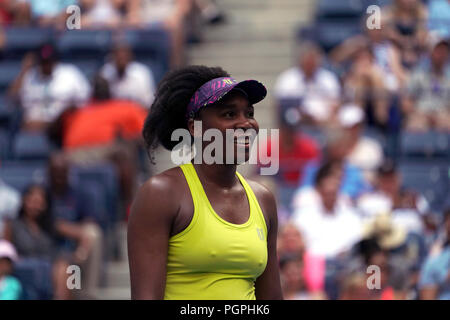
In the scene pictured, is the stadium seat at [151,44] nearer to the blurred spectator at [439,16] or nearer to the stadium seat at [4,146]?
the stadium seat at [4,146]

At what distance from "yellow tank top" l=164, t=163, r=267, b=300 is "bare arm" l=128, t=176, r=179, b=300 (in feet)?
0.23

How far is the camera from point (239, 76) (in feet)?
30.5

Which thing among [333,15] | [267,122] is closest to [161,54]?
[267,122]

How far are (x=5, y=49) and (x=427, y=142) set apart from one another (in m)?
4.41

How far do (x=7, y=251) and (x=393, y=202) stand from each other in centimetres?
281

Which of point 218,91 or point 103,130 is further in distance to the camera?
point 103,130

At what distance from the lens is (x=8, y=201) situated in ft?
22.9

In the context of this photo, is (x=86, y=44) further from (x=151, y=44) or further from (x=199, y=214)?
(x=199, y=214)

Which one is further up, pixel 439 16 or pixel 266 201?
pixel 439 16

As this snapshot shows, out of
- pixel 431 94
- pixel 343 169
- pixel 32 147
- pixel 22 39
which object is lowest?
pixel 343 169

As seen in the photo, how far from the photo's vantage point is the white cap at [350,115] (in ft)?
24.4

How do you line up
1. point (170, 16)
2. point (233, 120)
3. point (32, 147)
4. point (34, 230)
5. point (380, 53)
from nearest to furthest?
point (233, 120) < point (34, 230) < point (32, 147) < point (380, 53) < point (170, 16)

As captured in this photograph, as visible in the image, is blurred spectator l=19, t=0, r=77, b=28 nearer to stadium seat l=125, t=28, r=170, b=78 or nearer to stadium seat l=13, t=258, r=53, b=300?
stadium seat l=125, t=28, r=170, b=78

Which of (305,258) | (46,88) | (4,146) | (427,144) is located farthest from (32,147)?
(427,144)
